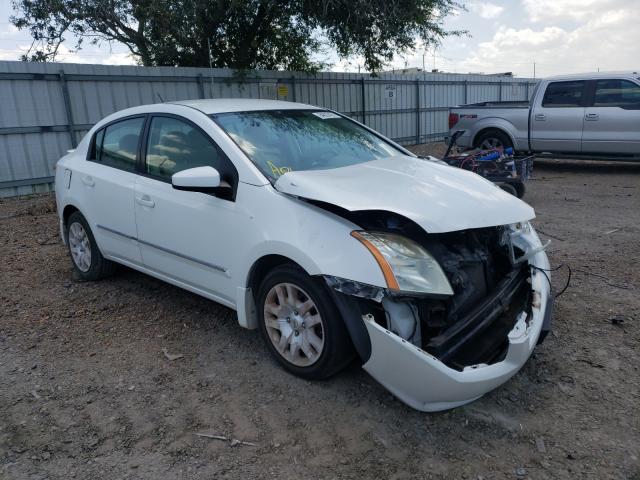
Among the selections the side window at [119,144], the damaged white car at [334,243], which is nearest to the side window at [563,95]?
the damaged white car at [334,243]

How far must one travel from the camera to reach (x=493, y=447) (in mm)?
2623

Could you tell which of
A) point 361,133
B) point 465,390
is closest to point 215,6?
point 361,133

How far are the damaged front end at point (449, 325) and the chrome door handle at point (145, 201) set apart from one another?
177 centimetres

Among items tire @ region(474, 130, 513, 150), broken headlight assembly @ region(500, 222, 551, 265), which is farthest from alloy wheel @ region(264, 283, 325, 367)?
tire @ region(474, 130, 513, 150)

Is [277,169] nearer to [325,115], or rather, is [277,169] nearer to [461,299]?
[325,115]

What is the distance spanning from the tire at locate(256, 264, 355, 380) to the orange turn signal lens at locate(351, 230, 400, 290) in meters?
0.34

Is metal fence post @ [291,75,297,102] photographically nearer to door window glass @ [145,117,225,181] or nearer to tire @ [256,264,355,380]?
door window glass @ [145,117,225,181]

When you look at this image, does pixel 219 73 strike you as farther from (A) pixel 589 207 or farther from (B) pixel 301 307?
(B) pixel 301 307

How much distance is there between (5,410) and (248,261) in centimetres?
162

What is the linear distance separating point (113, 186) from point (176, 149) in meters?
0.80

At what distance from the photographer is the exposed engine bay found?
2738mm

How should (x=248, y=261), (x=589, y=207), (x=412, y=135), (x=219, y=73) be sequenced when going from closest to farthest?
(x=248, y=261) → (x=589, y=207) → (x=219, y=73) → (x=412, y=135)

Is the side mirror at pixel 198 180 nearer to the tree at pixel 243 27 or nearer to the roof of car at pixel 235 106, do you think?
the roof of car at pixel 235 106

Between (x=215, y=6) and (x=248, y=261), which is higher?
(x=215, y=6)
